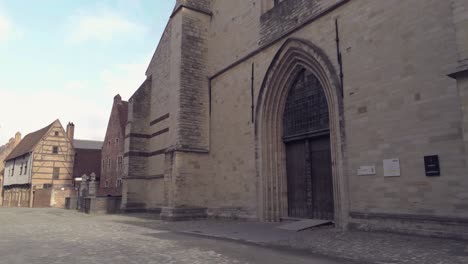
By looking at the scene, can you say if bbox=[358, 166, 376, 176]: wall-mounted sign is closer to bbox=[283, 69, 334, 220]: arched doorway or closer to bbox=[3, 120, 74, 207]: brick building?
bbox=[283, 69, 334, 220]: arched doorway

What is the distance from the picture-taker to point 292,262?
5914 millimetres

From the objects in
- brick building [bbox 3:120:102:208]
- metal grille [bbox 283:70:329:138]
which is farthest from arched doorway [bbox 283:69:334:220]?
brick building [bbox 3:120:102:208]

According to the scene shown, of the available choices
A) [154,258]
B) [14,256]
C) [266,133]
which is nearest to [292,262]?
[154,258]

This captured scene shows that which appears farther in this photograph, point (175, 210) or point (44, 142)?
point (44, 142)

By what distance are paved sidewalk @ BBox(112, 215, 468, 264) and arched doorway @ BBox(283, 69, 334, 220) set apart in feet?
5.35

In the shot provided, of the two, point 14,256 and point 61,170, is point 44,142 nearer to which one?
point 61,170

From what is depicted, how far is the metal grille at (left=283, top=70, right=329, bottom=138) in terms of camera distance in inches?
468

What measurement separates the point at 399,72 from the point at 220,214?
31.0 ft

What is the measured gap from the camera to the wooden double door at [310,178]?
11.4m

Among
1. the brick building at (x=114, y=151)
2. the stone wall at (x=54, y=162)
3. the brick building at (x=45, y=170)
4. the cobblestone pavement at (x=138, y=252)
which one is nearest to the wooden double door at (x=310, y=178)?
the cobblestone pavement at (x=138, y=252)

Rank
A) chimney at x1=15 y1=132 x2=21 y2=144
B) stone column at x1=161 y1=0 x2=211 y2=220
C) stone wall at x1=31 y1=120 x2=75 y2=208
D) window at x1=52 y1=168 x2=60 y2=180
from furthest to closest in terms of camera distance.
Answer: chimney at x1=15 y1=132 x2=21 y2=144, window at x1=52 y1=168 x2=60 y2=180, stone wall at x1=31 y1=120 x2=75 y2=208, stone column at x1=161 y1=0 x2=211 y2=220

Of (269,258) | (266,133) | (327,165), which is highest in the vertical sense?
(266,133)

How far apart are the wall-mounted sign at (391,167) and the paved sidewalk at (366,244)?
4.68ft

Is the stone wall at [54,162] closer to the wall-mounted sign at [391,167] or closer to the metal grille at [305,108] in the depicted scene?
the metal grille at [305,108]
